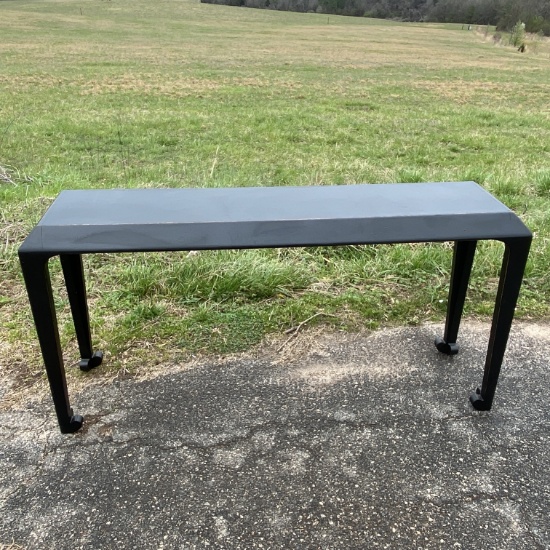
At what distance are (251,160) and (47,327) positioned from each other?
556cm

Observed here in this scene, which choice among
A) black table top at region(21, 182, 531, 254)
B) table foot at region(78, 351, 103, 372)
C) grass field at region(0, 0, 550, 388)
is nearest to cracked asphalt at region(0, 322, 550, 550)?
table foot at region(78, 351, 103, 372)

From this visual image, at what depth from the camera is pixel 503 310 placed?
6.59 ft

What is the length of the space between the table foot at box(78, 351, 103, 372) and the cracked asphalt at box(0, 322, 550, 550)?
14cm

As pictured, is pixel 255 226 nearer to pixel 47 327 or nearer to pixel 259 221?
pixel 259 221

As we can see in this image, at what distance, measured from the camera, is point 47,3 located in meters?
59.5

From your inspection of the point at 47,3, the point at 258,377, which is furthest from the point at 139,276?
the point at 47,3

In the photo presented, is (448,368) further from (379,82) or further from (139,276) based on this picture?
(379,82)

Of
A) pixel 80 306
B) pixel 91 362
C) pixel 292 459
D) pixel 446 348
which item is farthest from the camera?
pixel 446 348

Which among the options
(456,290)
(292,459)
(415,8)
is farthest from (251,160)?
(415,8)

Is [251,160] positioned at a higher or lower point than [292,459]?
lower

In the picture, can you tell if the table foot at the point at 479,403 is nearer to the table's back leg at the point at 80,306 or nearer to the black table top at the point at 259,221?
the black table top at the point at 259,221

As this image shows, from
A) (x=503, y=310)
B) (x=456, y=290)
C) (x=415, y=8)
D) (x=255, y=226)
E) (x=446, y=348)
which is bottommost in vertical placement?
(x=415, y=8)

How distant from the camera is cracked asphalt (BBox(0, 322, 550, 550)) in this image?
167 centimetres

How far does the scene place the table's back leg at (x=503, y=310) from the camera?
1.89 metres
